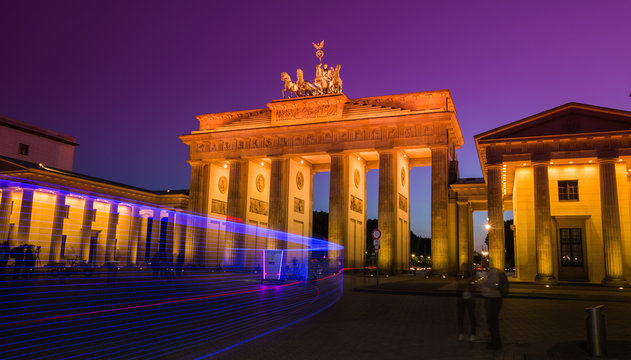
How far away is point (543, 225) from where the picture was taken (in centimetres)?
2869

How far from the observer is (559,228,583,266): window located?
1180 inches

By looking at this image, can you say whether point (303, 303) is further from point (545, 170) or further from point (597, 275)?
point (597, 275)

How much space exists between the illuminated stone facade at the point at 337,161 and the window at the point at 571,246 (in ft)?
32.7

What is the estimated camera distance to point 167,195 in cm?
5450

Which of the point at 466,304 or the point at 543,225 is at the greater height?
the point at 543,225

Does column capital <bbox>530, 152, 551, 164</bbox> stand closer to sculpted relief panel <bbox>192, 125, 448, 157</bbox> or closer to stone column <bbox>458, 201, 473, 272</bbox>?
sculpted relief panel <bbox>192, 125, 448, 157</bbox>

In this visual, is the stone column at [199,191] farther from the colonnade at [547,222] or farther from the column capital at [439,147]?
the colonnade at [547,222]

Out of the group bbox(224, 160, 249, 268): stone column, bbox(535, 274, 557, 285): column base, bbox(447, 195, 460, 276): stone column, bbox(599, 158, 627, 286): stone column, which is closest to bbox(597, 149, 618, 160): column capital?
bbox(599, 158, 627, 286): stone column

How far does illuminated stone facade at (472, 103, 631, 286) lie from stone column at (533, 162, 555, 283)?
0.05 metres

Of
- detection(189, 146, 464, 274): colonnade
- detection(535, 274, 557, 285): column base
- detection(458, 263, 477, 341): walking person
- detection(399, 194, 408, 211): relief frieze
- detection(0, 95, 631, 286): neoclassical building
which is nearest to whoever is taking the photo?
detection(458, 263, 477, 341): walking person

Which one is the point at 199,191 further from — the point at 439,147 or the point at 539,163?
the point at 539,163

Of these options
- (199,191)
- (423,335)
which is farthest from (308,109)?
(423,335)

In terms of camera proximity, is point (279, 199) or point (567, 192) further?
point (279, 199)

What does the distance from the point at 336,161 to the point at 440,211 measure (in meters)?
10.3
